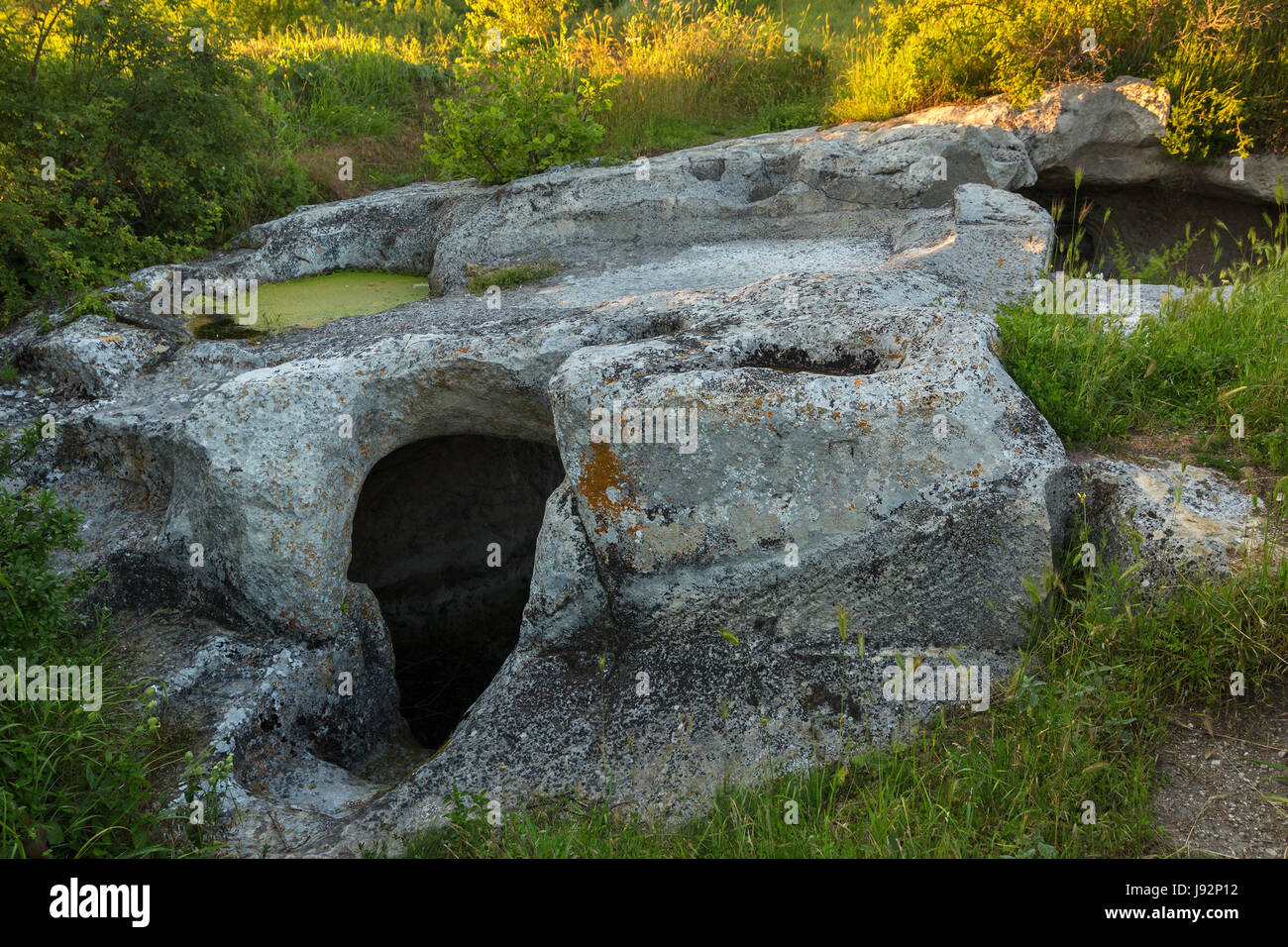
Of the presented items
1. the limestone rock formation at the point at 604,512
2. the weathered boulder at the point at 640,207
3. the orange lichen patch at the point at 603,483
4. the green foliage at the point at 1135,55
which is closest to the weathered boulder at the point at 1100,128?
the green foliage at the point at 1135,55

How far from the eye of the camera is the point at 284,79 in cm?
1053

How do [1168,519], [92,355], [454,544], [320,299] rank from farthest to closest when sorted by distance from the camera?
[454,544] → [320,299] → [92,355] → [1168,519]

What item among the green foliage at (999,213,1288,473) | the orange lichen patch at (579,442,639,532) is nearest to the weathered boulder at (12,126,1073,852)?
the orange lichen patch at (579,442,639,532)

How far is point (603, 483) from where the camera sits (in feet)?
12.7

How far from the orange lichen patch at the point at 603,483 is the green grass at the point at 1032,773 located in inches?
46.0

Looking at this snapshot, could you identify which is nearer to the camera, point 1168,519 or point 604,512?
point 1168,519

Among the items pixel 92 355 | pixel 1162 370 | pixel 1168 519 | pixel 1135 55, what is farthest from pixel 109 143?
pixel 1135 55

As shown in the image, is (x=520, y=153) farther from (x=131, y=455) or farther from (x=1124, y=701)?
(x=1124, y=701)

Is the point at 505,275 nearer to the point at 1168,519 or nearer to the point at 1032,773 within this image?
the point at 1168,519

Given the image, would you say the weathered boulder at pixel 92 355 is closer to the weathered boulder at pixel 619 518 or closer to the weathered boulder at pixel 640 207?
the weathered boulder at pixel 619 518

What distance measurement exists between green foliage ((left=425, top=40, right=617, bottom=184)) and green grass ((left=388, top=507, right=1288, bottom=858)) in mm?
5518

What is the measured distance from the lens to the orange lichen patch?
12.6 feet

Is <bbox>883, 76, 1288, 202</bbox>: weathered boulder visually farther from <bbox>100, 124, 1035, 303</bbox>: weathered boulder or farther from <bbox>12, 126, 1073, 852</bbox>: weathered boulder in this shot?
<bbox>12, 126, 1073, 852</bbox>: weathered boulder

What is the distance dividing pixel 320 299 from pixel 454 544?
6.41 feet
